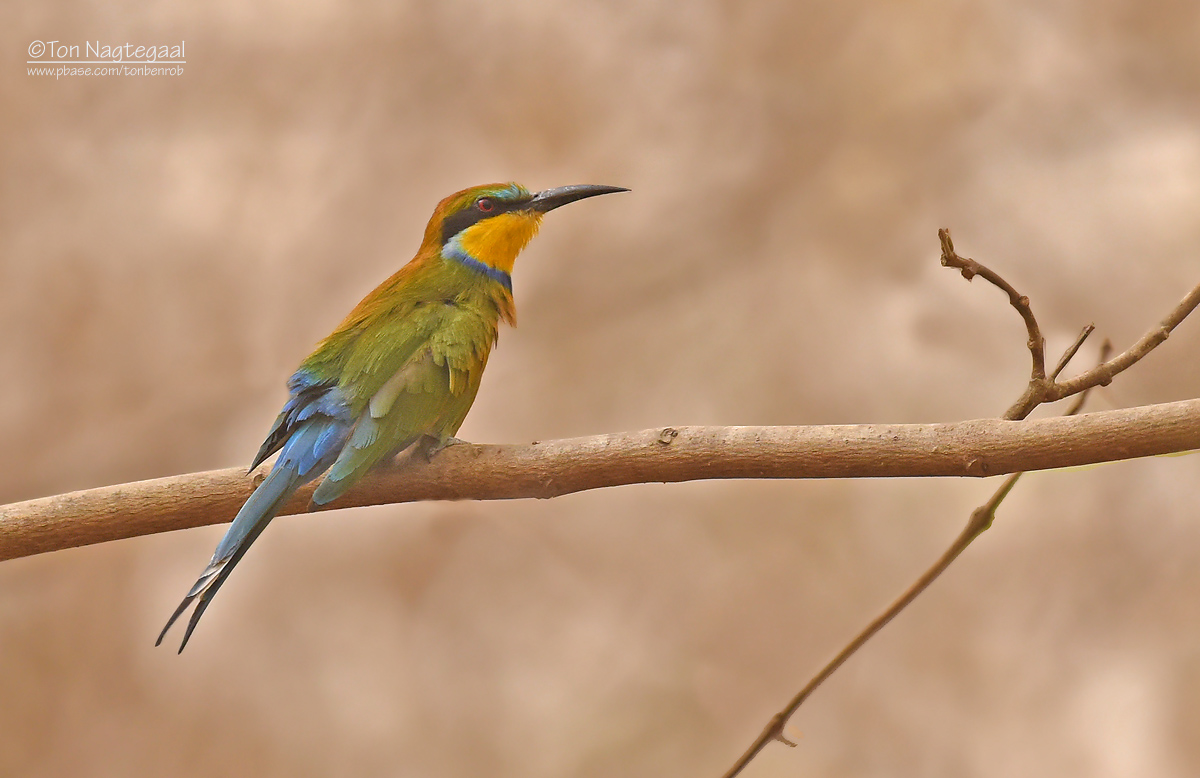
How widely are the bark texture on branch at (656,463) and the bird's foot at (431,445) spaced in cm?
2

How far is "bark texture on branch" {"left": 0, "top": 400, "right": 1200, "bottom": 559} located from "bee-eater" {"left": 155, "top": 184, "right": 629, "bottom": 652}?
69 millimetres

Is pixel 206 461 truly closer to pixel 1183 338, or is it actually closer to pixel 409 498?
pixel 409 498

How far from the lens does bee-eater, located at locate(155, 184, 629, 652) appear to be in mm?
1096

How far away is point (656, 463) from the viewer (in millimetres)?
1051

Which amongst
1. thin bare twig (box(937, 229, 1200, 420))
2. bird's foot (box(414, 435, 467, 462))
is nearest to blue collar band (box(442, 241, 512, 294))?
bird's foot (box(414, 435, 467, 462))

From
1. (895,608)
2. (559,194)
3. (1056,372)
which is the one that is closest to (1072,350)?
(1056,372)

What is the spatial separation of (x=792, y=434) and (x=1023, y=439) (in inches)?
8.5

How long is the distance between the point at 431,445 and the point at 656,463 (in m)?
0.33

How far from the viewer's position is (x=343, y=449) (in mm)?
1141

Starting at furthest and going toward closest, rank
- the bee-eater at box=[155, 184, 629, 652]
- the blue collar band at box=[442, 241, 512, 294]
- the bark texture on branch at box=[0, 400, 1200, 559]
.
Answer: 1. the blue collar band at box=[442, 241, 512, 294]
2. the bee-eater at box=[155, 184, 629, 652]
3. the bark texture on branch at box=[0, 400, 1200, 559]

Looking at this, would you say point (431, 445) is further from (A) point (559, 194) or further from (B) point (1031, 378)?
(B) point (1031, 378)

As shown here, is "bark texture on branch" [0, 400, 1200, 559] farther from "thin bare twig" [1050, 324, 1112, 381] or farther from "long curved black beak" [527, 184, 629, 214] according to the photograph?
"long curved black beak" [527, 184, 629, 214]

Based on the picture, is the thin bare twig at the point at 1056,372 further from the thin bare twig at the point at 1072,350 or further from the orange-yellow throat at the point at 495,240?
the orange-yellow throat at the point at 495,240

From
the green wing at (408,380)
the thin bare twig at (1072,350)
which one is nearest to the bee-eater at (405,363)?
the green wing at (408,380)
